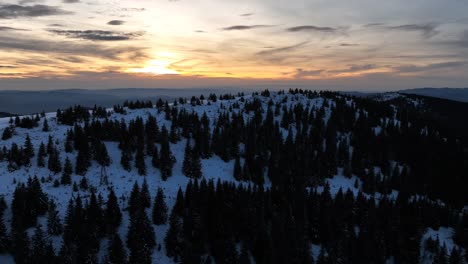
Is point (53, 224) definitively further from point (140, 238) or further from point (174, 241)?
point (174, 241)

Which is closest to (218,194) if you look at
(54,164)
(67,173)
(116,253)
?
(116,253)

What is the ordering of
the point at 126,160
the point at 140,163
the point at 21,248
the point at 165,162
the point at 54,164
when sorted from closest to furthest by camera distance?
the point at 21,248
the point at 54,164
the point at 126,160
the point at 140,163
the point at 165,162

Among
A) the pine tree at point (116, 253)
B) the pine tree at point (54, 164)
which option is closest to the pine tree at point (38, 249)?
the pine tree at point (116, 253)

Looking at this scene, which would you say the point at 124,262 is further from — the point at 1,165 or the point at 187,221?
the point at 1,165

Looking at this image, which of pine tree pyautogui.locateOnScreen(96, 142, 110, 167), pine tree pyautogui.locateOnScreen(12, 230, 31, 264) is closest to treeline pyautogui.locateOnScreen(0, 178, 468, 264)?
pine tree pyautogui.locateOnScreen(12, 230, 31, 264)

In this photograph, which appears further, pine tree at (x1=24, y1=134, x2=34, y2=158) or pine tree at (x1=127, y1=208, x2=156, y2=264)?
pine tree at (x1=24, y1=134, x2=34, y2=158)

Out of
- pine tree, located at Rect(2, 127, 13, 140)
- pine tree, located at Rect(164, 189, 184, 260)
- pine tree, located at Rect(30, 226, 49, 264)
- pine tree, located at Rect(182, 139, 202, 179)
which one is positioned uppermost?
pine tree, located at Rect(2, 127, 13, 140)

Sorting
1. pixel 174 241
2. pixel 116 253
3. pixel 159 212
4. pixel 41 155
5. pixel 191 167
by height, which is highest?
pixel 41 155

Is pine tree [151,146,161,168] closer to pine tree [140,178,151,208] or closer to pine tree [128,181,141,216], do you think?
pine tree [140,178,151,208]

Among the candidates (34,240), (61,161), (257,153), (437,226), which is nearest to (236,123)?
(257,153)
